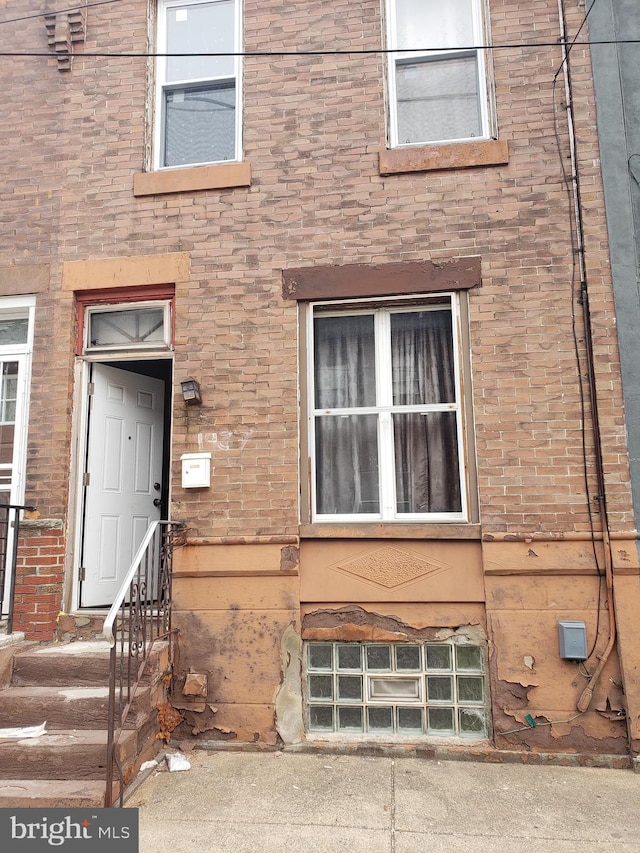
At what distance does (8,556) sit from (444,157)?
5.21m

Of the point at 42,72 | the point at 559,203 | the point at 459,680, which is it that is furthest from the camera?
the point at 42,72

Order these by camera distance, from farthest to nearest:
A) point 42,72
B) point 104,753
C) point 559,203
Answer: point 42,72
point 559,203
point 104,753

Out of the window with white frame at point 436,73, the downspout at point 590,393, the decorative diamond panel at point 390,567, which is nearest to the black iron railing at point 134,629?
the decorative diamond panel at point 390,567

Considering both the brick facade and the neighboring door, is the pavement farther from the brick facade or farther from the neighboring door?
the neighboring door

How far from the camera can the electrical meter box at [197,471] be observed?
212 inches

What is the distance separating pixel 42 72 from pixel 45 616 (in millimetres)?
5179

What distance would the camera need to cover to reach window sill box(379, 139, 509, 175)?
18.2ft

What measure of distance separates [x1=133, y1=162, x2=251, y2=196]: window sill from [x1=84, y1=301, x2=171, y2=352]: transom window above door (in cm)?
105

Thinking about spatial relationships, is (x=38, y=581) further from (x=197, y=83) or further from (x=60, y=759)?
(x=197, y=83)

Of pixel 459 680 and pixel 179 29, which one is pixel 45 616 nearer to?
pixel 459 680

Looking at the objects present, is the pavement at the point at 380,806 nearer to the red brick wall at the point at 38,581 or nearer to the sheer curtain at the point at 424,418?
the red brick wall at the point at 38,581

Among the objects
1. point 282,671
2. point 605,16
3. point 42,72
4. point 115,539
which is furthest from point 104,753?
point 605,16

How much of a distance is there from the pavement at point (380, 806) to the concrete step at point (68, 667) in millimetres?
750

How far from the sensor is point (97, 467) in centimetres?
595
